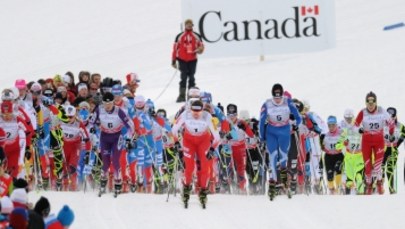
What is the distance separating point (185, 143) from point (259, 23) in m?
13.4

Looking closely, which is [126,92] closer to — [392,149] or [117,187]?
[117,187]

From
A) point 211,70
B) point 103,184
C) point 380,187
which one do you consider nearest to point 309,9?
point 211,70

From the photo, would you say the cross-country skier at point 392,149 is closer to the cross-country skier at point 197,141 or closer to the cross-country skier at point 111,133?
the cross-country skier at point 197,141

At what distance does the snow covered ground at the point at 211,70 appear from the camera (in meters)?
16.3

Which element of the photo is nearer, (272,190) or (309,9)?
(272,190)

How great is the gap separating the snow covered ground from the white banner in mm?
672

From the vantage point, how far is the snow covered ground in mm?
16344

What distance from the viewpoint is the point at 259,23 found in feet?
99.4

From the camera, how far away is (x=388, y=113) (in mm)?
20203

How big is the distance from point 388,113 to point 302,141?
5.57 ft

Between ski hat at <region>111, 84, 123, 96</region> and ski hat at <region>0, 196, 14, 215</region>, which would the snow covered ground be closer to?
ski hat at <region>111, 84, 123, 96</region>

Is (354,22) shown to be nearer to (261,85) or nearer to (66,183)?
(261,85)

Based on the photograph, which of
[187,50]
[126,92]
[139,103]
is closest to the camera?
[126,92]

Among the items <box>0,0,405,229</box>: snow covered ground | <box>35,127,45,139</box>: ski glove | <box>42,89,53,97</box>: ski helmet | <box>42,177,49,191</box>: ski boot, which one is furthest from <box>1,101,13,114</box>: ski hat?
<box>42,89,53,97</box>: ski helmet
